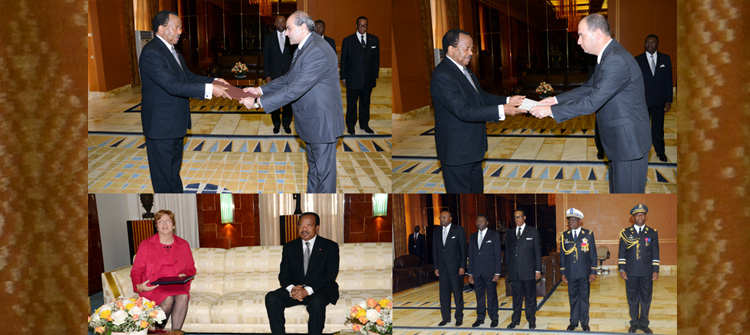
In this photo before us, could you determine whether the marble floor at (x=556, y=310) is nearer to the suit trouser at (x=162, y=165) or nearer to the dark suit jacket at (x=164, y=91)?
the suit trouser at (x=162, y=165)

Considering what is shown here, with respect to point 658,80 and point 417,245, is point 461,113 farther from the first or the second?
point 658,80

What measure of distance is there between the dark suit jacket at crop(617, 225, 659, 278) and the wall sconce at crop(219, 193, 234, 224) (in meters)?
2.41

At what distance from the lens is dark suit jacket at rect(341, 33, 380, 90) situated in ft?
10.9

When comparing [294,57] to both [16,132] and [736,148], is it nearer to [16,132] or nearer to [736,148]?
[16,132]

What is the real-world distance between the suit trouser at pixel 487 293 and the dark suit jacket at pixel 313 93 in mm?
1284

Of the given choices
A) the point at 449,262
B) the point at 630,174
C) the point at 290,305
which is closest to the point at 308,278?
the point at 290,305

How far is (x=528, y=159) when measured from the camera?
398 cm

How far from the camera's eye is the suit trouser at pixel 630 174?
3.11 m

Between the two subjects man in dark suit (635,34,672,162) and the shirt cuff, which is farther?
the shirt cuff

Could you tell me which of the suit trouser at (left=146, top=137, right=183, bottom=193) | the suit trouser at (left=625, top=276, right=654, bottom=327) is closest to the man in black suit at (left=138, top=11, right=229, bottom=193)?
the suit trouser at (left=146, top=137, right=183, bottom=193)

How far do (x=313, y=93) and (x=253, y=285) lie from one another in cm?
185

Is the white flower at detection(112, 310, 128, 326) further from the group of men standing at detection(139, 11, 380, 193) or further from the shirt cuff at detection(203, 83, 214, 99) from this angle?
the shirt cuff at detection(203, 83, 214, 99)

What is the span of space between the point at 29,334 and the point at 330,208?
290 cm

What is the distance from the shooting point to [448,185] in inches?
144
